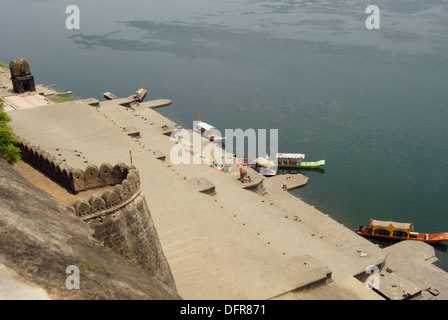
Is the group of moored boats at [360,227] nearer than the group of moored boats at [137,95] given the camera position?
Yes

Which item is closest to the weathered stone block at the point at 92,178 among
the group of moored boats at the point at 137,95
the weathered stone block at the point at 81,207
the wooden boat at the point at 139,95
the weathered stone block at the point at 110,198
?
the weathered stone block at the point at 110,198

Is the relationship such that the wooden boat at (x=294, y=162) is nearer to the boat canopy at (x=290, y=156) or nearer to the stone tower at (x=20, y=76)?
the boat canopy at (x=290, y=156)

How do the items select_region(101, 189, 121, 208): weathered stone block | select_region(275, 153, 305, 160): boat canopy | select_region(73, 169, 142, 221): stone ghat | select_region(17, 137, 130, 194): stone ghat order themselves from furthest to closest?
select_region(275, 153, 305, 160): boat canopy → select_region(17, 137, 130, 194): stone ghat → select_region(101, 189, 121, 208): weathered stone block → select_region(73, 169, 142, 221): stone ghat

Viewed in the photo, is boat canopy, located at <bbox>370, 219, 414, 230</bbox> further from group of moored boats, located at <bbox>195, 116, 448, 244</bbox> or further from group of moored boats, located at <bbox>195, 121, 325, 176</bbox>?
group of moored boats, located at <bbox>195, 121, 325, 176</bbox>

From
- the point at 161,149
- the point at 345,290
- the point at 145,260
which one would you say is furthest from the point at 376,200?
the point at 145,260

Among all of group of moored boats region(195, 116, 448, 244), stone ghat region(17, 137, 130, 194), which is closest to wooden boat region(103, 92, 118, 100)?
group of moored boats region(195, 116, 448, 244)

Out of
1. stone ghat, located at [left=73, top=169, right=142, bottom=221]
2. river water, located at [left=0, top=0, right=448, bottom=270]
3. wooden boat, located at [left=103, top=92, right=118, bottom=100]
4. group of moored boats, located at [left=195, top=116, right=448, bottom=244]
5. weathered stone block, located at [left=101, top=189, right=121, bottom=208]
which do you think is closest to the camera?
stone ghat, located at [left=73, top=169, right=142, bottom=221]

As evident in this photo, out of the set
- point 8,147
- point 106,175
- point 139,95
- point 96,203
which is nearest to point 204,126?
point 139,95
